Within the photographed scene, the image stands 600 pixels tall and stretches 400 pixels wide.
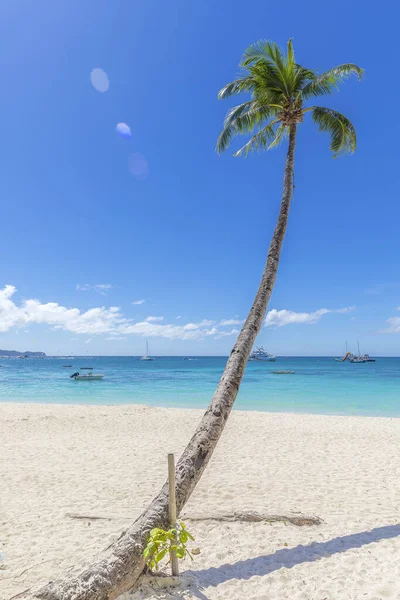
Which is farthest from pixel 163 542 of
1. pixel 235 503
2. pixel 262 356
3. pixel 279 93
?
pixel 262 356

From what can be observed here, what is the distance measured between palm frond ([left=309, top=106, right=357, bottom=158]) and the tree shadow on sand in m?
7.77

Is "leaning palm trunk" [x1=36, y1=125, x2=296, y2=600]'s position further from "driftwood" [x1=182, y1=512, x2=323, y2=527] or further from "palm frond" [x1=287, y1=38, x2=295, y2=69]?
"palm frond" [x1=287, y1=38, x2=295, y2=69]

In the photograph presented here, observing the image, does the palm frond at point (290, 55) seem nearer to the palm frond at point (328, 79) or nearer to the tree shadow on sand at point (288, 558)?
the palm frond at point (328, 79)

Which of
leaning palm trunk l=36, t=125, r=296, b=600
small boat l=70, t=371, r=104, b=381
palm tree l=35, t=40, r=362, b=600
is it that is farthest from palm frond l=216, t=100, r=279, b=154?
small boat l=70, t=371, r=104, b=381

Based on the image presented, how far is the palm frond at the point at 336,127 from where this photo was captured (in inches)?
307

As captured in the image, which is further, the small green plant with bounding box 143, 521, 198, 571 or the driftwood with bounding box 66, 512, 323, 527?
the driftwood with bounding box 66, 512, 323, 527

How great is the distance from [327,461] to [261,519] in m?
4.89

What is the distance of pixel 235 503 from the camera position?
268 inches

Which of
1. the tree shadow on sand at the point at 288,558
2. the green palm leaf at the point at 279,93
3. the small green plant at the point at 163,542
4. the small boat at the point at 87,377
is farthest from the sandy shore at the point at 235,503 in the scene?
the small boat at the point at 87,377

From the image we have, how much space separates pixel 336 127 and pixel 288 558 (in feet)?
27.2

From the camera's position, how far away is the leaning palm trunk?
3.61 m

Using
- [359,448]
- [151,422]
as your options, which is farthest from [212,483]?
[151,422]

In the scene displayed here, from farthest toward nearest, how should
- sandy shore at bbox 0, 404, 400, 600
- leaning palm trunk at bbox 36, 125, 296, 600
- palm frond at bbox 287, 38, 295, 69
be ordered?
palm frond at bbox 287, 38, 295, 69 < sandy shore at bbox 0, 404, 400, 600 < leaning palm trunk at bbox 36, 125, 296, 600

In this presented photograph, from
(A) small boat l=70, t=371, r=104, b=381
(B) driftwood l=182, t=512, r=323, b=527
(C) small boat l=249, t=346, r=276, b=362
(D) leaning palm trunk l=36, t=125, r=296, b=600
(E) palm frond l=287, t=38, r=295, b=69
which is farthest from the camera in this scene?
(C) small boat l=249, t=346, r=276, b=362
